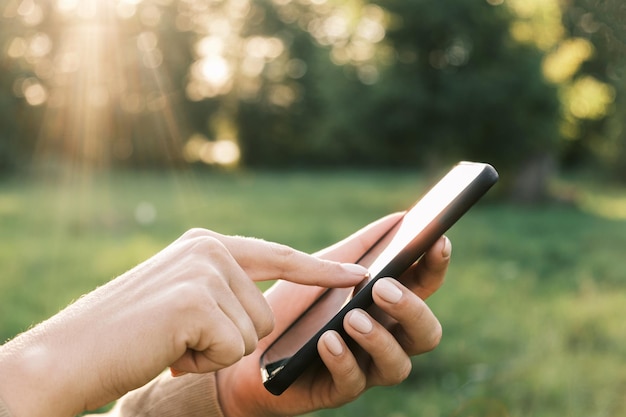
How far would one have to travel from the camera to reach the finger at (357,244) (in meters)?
1.89

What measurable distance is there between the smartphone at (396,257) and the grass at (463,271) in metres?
1.78

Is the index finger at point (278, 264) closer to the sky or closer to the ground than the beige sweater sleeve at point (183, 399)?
closer to the sky

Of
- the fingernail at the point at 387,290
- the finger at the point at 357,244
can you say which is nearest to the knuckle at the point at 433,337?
the fingernail at the point at 387,290

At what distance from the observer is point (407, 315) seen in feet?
4.87

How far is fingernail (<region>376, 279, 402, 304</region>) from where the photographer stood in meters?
1.38

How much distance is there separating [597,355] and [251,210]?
8.76m

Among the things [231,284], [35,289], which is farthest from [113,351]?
[35,289]

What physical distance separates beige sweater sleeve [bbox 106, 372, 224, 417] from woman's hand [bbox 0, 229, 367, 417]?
55 cm

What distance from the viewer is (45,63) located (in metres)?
24.2

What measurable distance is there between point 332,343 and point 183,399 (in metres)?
0.55

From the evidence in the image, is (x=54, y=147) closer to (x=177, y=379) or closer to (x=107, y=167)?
(x=107, y=167)

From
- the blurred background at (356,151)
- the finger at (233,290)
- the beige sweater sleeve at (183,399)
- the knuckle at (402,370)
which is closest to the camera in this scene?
the finger at (233,290)

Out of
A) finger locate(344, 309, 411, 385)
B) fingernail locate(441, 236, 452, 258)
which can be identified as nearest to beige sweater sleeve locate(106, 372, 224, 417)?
finger locate(344, 309, 411, 385)

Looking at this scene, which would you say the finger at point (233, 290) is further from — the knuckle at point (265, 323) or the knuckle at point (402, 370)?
the knuckle at point (402, 370)
